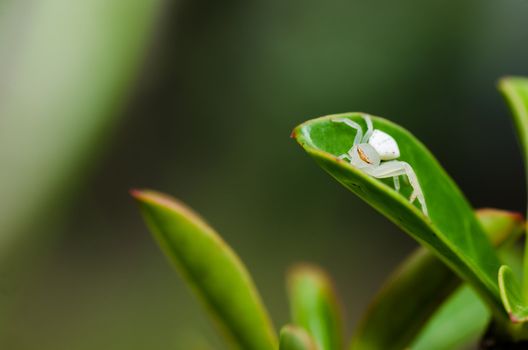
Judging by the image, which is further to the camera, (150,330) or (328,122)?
(150,330)

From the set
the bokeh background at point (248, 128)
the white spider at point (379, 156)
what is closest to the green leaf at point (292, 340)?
the white spider at point (379, 156)

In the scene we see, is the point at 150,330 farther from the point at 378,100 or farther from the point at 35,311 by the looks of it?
the point at 378,100

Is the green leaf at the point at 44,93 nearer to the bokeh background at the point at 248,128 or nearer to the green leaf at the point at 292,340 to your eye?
the bokeh background at the point at 248,128

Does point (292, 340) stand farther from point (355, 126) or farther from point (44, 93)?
point (44, 93)

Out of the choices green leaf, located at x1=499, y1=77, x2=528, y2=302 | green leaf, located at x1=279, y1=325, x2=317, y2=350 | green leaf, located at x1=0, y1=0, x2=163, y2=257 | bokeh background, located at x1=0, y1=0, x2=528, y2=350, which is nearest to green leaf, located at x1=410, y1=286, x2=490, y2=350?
green leaf, located at x1=499, y1=77, x2=528, y2=302

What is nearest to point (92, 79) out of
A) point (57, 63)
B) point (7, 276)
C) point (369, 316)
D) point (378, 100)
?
point (57, 63)

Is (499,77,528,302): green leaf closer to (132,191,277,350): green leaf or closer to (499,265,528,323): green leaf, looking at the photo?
(499,265,528,323): green leaf

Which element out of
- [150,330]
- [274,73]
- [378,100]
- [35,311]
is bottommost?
[150,330]

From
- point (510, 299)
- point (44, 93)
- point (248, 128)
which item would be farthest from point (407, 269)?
point (248, 128)
